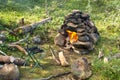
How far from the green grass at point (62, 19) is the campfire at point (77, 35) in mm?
393

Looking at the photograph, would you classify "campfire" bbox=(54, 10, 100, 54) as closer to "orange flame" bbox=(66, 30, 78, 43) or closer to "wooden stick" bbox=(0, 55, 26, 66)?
"orange flame" bbox=(66, 30, 78, 43)

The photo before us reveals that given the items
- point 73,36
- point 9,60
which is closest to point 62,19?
point 73,36

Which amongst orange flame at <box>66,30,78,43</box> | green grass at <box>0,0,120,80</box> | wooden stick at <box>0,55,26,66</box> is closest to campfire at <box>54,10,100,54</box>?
orange flame at <box>66,30,78,43</box>

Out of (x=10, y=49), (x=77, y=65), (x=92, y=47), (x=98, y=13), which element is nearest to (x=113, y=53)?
(x=92, y=47)

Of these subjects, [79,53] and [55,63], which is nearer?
[55,63]

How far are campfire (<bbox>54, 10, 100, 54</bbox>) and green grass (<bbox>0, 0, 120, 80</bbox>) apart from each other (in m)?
0.39

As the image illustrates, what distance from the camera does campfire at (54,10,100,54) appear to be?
35.7 feet

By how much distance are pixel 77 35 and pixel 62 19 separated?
392cm

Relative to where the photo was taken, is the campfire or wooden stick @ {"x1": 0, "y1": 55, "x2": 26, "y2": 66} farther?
the campfire

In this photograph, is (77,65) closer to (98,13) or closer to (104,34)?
(104,34)

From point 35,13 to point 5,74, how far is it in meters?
8.05

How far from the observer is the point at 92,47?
11.2m

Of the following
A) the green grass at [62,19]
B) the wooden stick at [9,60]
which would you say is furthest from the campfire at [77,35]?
the wooden stick at [9,60]

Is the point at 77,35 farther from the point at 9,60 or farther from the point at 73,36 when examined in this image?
the point at 9,60
